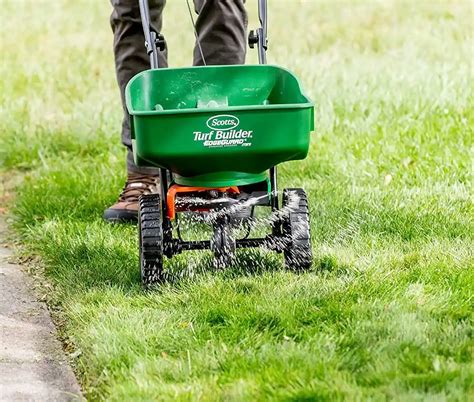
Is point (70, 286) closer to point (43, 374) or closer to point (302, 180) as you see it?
point (43, 374)

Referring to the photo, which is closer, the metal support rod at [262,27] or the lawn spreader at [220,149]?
the lawn spreader at [220,149]

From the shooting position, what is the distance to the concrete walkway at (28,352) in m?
2.83

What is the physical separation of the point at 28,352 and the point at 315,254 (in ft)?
3.48

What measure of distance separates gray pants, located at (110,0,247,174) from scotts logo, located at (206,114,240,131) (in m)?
0.95

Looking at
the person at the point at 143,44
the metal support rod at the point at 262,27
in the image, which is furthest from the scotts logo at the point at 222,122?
the person at the point at 143,44

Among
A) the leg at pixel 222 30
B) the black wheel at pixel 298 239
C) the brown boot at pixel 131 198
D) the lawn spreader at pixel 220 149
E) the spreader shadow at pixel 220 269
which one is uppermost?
the leg at pixel 222 30

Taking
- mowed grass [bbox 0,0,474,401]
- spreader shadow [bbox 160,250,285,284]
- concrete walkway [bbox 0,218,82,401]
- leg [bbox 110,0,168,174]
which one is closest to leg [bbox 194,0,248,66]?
leg [bbox 110,0,168,174]

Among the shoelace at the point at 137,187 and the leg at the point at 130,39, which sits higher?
the leg at the point at 130,39

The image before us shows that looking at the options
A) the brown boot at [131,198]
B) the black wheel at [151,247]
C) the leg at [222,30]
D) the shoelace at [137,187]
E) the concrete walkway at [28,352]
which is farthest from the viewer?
the shoelace at [137,187]

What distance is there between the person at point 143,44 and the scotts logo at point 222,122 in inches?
37.4

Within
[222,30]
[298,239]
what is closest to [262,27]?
[222,30]

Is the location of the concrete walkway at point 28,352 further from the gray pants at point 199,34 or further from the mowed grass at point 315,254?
the gray pants at point 199,34

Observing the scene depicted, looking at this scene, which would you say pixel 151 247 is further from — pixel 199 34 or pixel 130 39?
pixel 130 39

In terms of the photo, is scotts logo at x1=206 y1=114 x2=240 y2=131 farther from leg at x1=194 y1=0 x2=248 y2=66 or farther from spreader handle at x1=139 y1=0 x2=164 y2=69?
leg at x1=194 y1=0 x2=248 y2=66
